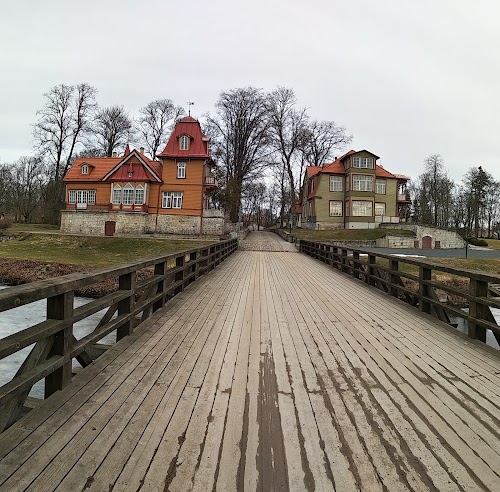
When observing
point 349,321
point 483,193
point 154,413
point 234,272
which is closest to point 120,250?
point 234,272

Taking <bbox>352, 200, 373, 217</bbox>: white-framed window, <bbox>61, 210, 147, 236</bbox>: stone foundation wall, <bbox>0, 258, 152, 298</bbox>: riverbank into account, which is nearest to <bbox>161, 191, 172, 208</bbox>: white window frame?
<bbox>61, 210, 147, 236</bbox>: stone foundation wall

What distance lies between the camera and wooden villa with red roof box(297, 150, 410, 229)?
3806cm

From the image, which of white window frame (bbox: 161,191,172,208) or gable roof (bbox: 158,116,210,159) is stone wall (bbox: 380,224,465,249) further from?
white window frame (bbox: 161,191,172,208)

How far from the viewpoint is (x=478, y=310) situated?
181 inches

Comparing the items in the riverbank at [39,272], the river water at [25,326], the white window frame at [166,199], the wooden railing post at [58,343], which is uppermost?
the white window frame at [166,199]

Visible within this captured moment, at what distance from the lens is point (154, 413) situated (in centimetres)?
258

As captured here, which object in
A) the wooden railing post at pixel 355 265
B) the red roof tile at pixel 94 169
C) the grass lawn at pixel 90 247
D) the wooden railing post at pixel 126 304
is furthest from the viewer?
the red roof tile at pixel 94 169

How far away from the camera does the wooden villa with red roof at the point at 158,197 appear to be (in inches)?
1288

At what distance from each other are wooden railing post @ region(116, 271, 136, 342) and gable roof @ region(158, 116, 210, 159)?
96.9 ft

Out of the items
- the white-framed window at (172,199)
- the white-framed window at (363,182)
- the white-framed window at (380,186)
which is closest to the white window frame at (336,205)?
the white-framed window at (363,182)

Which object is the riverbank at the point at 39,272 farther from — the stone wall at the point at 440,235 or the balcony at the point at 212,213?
the stone wall at the point at 440,235

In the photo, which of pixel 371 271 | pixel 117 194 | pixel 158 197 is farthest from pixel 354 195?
pixel 371 271

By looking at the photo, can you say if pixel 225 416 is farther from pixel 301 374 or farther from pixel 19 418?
pixel 19 418

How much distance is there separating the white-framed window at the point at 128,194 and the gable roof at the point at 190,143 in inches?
150
